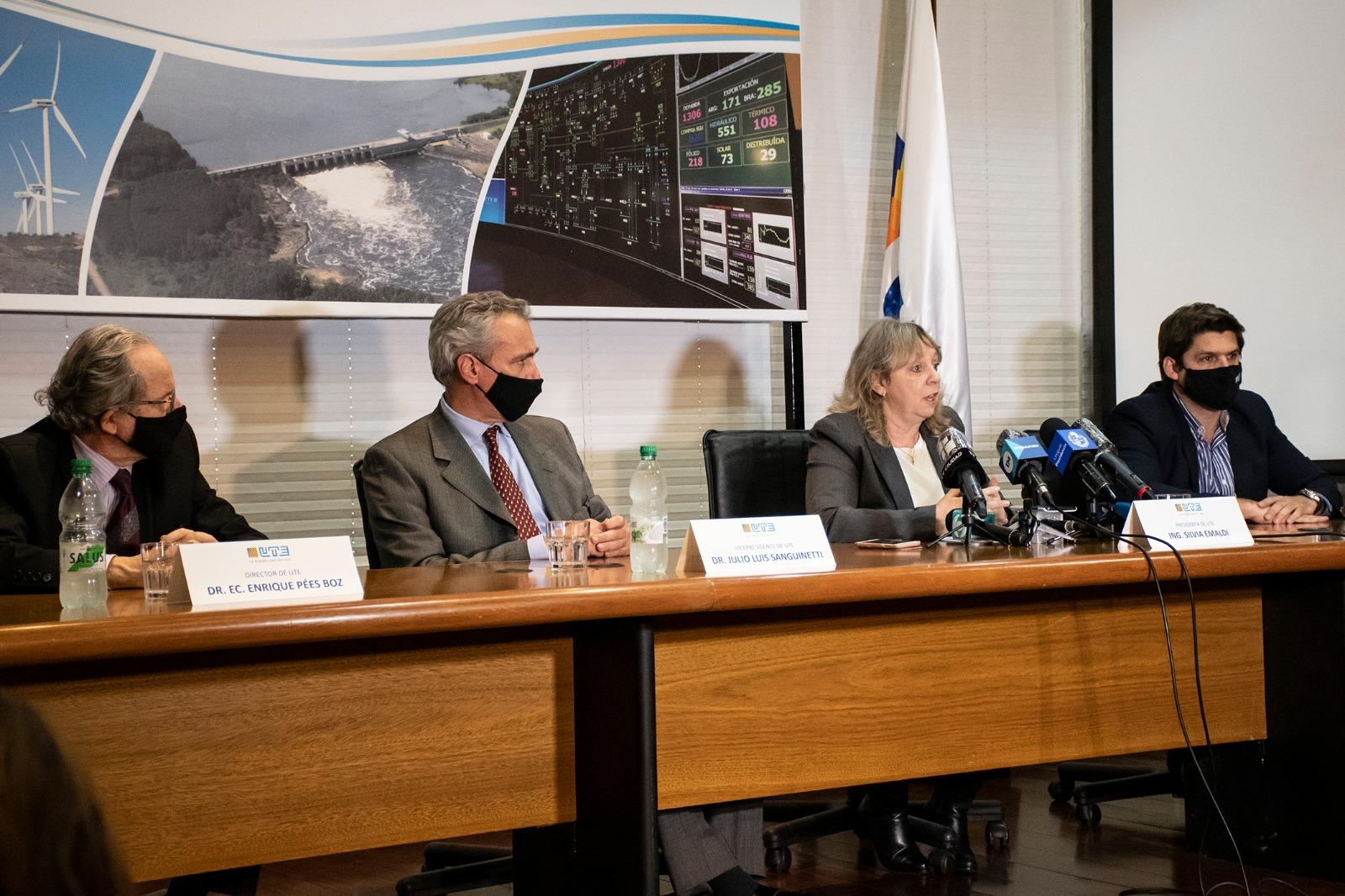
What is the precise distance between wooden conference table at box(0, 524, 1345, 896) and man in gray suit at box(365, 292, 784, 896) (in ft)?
0.86

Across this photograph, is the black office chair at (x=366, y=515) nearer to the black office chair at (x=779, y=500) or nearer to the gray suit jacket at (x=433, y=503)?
the gray suit jacket at (x=433, y=503)

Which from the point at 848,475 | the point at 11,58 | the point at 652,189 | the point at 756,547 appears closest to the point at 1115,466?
the point at 756,547

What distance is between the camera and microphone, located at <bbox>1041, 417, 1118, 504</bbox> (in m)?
2.18

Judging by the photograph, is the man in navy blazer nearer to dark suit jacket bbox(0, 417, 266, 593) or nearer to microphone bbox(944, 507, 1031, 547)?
microphone bbox(944, 507, 1031, 547)

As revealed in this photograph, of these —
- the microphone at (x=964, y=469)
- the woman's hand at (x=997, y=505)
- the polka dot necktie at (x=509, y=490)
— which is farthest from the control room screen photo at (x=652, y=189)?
the microphone at (x=964, y=469)

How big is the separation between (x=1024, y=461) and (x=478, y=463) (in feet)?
3.51

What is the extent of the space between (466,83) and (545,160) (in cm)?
28

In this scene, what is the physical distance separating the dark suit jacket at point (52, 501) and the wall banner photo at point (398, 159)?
25.2 inches

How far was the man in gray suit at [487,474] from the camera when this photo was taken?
227cm

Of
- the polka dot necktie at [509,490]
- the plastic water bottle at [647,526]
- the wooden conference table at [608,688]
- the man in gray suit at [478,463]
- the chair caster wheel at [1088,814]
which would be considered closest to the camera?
the wooden conference table at [608,688]

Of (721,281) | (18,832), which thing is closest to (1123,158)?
(721,281)

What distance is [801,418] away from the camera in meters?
3.81

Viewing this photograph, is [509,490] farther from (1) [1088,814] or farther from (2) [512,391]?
(1) [1088,814]

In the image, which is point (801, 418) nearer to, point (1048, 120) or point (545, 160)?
point (545, 160)
